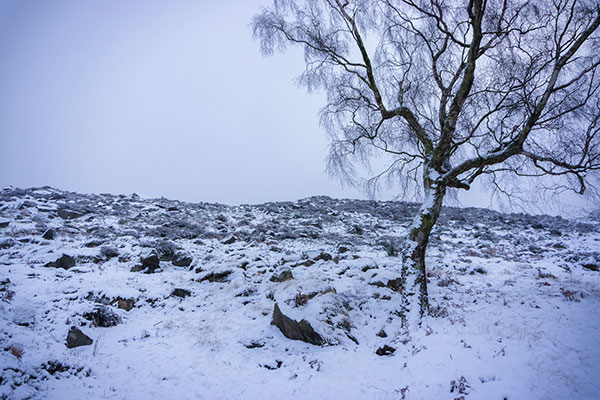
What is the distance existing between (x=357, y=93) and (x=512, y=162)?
430 cm

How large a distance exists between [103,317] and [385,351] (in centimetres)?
605

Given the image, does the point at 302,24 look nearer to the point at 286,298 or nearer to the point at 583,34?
the point at 583,34

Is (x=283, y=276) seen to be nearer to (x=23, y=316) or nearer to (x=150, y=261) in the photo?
(x=150, y=261)

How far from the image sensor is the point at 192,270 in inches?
377

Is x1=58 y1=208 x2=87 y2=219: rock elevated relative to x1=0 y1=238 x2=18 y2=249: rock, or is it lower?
elevated

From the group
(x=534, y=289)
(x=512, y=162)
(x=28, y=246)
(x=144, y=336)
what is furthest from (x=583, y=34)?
(x=28, y=246)

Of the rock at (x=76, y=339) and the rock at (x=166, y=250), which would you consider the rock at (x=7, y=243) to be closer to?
the rock at (x=166, y=250)

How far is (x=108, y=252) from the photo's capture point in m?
9.80

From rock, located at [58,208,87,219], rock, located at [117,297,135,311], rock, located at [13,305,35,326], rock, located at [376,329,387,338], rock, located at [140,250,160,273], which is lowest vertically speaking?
rock, located at [376,329,387,338]

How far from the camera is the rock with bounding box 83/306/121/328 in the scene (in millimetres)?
5988

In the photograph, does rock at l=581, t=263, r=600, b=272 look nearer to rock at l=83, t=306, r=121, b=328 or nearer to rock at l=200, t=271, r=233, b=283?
rock at l=200, t=271, r=233, b=283

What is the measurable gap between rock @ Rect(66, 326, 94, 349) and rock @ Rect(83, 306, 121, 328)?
0.74m

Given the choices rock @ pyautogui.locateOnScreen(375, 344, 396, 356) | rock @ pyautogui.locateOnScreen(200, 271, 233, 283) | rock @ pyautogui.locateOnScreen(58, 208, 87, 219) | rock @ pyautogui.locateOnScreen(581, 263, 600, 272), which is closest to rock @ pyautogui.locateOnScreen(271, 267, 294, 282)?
rock @ pyautogui.locateOnScreen(200, 271, 233, 283)

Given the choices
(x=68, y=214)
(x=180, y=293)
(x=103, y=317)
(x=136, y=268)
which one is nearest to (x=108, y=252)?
(x=136, y=268)
